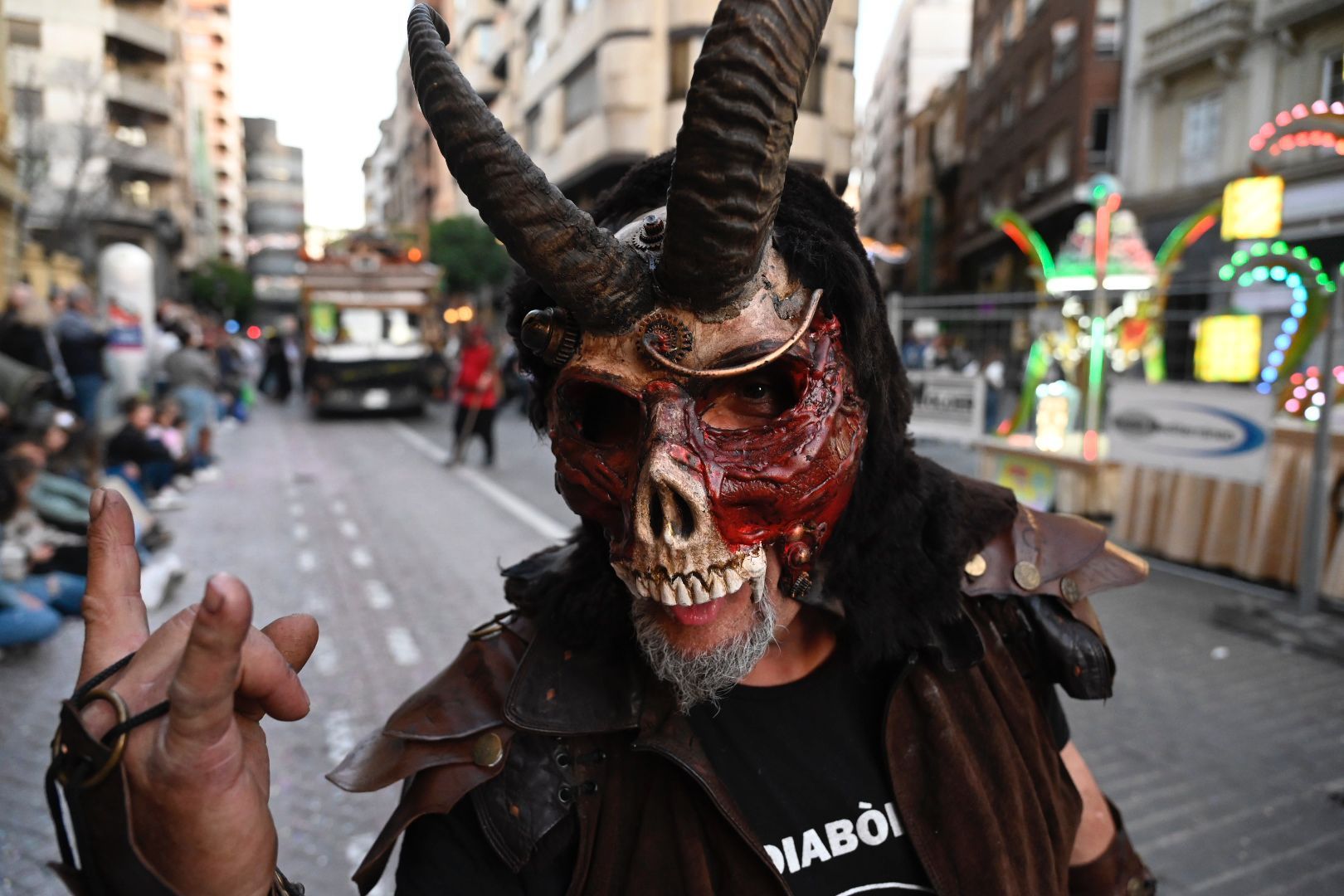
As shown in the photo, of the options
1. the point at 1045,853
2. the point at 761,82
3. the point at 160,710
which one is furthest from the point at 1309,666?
the point at 160,710

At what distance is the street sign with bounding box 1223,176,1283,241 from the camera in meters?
6.06

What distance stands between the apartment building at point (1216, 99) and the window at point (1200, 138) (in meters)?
0.02

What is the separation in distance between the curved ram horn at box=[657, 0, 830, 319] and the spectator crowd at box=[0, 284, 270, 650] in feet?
5.71

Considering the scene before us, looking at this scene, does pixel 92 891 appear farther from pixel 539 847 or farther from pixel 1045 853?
pixel 1045 853

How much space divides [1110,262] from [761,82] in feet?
37.0

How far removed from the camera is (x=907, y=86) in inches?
1657

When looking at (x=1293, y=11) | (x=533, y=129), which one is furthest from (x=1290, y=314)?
(x=533, y=129)

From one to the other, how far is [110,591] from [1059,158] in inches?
1081

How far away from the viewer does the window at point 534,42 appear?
84.8ft

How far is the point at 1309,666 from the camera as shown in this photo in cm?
520

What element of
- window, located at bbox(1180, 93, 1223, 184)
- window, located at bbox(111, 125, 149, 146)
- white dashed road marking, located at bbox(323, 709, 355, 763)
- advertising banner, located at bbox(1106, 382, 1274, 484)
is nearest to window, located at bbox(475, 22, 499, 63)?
window, located at bbox(111, 125, 149, 146)

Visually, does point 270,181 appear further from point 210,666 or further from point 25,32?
point 210,666

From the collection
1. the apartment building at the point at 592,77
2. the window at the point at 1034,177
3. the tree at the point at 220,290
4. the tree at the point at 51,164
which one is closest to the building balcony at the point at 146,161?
the tree at the point at 51,164

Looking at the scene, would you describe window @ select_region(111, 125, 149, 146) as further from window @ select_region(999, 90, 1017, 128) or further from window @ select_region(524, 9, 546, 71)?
window @ select_region(999, 90, 1017, 128)
